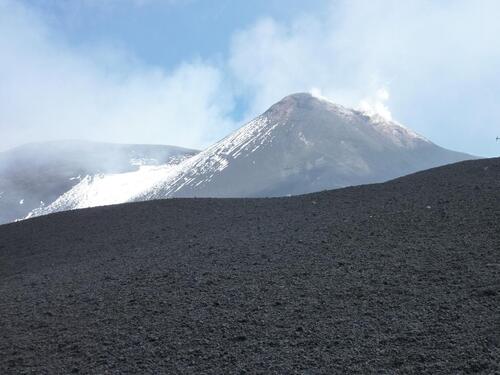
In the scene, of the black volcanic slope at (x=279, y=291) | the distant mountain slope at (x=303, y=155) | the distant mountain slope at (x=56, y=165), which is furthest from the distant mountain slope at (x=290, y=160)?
the black volcanic slope at (x=279, y=291)

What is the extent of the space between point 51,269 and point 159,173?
91.7m

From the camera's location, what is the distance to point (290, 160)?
89312 mm

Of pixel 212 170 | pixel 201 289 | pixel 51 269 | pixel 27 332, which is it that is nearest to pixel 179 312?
pixel 201 289

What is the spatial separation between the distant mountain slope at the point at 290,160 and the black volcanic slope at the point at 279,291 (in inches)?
2474

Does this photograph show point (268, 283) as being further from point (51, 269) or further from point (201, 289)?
point (51, 269)

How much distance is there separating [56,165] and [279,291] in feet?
347

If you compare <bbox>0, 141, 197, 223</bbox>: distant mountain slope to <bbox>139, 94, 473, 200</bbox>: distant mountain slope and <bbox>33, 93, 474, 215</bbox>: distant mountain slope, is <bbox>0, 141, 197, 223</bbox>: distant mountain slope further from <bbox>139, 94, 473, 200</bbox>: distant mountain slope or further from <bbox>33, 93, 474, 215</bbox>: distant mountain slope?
<bbox>139, 94, 473, 200</bbox>: distant mountain slope

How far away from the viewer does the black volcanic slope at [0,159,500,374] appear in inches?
221

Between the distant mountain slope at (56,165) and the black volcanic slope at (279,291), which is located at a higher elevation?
the distant mountain slope at (56,165)

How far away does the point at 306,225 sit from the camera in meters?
11.3

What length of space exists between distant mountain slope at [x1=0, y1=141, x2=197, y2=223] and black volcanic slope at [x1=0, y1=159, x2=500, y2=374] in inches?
2998

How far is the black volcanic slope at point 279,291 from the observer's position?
18.5 feet

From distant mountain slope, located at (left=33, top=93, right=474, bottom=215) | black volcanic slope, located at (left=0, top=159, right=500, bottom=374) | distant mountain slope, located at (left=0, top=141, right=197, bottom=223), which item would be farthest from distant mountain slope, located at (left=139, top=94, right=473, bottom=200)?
black volcanic slope, located at (left=0, top=159, right=500, bottom=374)

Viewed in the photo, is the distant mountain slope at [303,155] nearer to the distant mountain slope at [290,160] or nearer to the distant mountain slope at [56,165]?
the distant mountain slope at [290,160]
